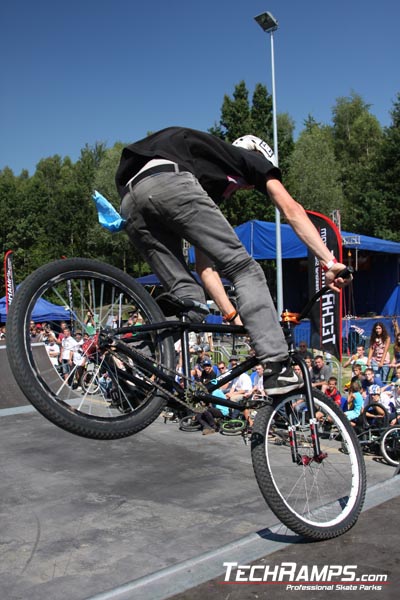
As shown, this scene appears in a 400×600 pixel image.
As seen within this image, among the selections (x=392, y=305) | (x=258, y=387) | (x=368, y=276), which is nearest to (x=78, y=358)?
(x=258, y=387)

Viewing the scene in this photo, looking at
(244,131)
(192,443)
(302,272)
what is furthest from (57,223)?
(192,443)

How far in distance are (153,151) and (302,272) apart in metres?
26.4

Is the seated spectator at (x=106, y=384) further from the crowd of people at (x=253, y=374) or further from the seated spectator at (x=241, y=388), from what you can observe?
the seated spectator at (x=241, y=388)

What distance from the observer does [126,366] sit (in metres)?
3.31

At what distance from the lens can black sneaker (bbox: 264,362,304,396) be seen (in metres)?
3.43

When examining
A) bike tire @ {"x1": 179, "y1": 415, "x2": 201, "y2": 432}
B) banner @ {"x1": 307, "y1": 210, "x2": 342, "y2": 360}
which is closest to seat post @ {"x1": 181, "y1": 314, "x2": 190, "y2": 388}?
bike tire @ {"x1": 179, "y1": 415, "x2": 201, "y2": 432}

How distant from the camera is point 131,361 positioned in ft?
10.8

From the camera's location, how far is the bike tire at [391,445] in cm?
819

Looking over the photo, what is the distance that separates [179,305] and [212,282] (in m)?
0.46

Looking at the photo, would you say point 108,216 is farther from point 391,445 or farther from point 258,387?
point 258,387

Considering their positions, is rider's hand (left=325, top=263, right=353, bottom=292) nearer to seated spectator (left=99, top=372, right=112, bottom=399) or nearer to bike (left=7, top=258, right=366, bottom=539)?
bike (left=7, top=258, right=366, bottom=539)

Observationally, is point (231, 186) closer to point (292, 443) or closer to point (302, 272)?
point (292, 443)

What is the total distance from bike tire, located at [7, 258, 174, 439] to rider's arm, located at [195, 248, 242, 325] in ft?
1.97

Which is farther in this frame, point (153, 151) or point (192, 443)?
point (192, 443)
